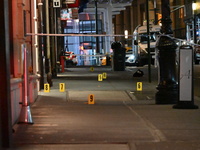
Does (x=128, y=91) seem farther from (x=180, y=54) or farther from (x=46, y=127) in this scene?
(x=46, y=127)

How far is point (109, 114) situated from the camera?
34.5 ft

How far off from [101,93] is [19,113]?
251 inches

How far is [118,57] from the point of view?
3294cm

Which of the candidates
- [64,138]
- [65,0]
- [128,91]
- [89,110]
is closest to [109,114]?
[89,110]

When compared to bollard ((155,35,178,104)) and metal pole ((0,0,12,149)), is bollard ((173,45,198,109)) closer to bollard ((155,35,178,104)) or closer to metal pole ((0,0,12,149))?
bollard ((155,35,178,104))

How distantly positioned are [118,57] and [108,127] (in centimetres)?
2443

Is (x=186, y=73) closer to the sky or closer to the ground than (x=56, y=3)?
closer to the ground

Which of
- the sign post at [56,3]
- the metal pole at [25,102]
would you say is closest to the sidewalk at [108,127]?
the metal pole at [25,102]

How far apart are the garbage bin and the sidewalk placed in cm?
1910

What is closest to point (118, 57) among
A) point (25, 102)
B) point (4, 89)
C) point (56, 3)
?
point (56, 3)

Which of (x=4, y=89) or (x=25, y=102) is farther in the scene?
(x=25, y=102)

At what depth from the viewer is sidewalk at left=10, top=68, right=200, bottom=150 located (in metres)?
7.08

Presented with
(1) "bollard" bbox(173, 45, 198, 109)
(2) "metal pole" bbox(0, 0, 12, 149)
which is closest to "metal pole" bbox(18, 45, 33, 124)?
(2) "metal pole" bbox(0, 0, 12, 149)

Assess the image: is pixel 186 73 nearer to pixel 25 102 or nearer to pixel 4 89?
pixel 25 102
